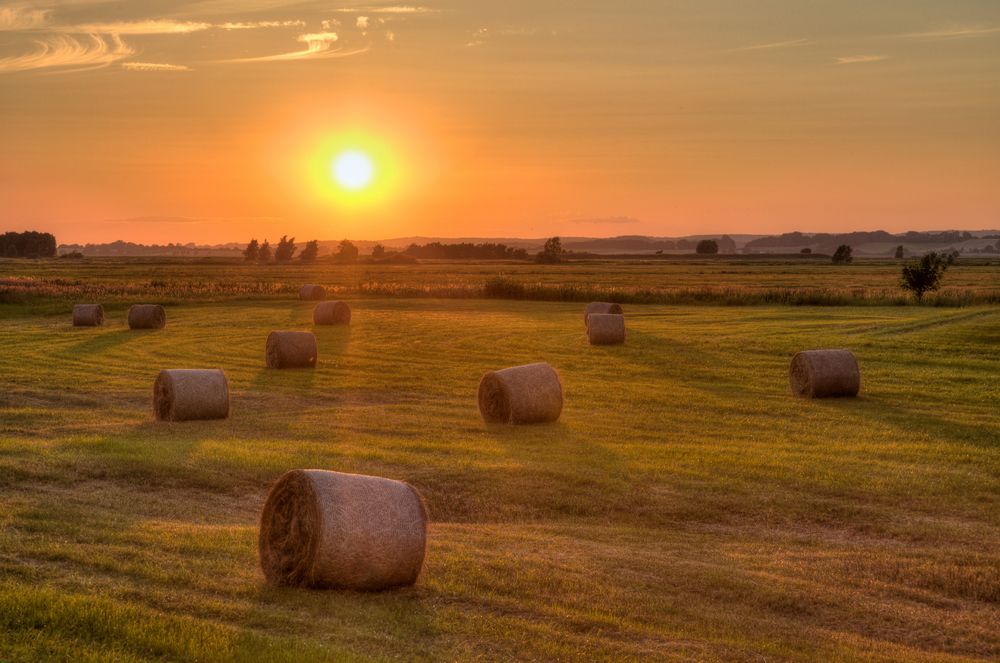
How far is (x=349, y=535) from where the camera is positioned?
11.7 m

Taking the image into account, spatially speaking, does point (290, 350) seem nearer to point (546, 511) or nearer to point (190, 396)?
point (190, 396)

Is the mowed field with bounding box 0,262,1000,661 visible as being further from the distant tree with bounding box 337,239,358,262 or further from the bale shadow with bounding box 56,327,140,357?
the distant tree with bounding box 337,239,358,262

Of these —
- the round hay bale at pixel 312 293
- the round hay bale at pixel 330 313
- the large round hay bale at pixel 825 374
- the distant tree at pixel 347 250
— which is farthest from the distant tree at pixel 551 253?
the large round hay bale at pixel 825 374

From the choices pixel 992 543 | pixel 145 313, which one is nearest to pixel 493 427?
pixel 992 543

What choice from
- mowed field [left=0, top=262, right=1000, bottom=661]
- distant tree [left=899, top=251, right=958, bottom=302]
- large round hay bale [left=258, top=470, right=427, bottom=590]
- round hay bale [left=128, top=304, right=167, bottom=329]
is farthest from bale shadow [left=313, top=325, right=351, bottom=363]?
distant tree [left=899, top=251, right=958, bottom=302]

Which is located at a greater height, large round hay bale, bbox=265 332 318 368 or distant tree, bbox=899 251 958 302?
distant tree, bbox=899 251 958 302

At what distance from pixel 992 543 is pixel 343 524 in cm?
969

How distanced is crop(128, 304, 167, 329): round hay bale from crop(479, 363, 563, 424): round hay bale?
29727mm

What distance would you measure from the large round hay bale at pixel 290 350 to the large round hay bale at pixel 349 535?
23398 mm

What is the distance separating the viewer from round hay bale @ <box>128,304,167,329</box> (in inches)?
Result: 1964

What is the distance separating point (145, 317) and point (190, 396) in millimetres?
27417

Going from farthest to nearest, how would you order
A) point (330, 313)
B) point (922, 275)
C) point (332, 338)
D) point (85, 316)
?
1. point (922, 275)
2. point (330, 313)
3. point (85, 316)
4. point (332, 338)

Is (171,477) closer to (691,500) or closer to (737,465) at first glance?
(691,500)

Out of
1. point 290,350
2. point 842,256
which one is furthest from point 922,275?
point 842,256
